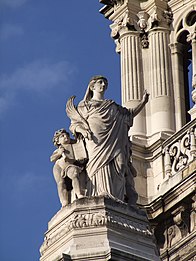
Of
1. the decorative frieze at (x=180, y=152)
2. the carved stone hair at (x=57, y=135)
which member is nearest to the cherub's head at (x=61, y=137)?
the carved stone hair at (x=57, y=135)

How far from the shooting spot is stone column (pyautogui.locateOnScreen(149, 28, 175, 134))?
3130cm

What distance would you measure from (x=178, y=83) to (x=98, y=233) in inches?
329

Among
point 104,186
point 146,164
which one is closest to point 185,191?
point 146,164

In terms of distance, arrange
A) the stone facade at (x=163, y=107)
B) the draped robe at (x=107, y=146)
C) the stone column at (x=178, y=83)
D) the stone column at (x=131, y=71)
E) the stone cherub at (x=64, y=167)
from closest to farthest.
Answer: the stone cherub at (x=64, y=167), the draped robe at (x=107, y=146), the stone facade at (x=163, y=107), the stone column at (x=178, y=83), the stone column at (x=131, y=71)

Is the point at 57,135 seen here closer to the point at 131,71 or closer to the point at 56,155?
the point at 56,155

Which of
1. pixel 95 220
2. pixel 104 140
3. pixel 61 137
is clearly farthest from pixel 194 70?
pixel 95 220

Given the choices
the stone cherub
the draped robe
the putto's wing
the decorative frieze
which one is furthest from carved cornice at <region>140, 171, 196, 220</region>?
the stone cherub

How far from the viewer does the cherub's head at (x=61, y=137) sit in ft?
84.4

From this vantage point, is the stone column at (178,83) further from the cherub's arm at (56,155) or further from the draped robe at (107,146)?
the cherub's arm at (56,155)

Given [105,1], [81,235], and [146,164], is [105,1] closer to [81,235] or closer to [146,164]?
[146,164]

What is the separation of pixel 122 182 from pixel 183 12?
730 cm

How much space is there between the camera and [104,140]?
85.5ft

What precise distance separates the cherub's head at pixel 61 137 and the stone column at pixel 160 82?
17.8ft

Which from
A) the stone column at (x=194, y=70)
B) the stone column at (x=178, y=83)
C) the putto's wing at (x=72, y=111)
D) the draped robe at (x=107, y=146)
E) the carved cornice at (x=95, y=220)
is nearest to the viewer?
the carved cornice at (x=95, y=220)
